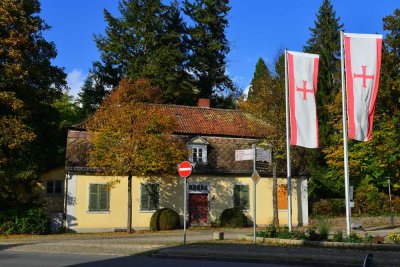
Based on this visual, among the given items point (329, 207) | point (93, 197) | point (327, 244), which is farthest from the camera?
point (329, 207)

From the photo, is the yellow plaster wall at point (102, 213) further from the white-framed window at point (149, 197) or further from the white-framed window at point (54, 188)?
the white-framed window at point (54, 188)

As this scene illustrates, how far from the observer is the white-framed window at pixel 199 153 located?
3250 centimetres

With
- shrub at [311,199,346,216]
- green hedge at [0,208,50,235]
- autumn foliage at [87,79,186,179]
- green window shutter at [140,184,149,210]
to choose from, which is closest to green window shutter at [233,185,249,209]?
green window shutter at [140,184,149,210]

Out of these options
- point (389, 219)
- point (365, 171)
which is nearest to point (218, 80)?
point (365, 171)

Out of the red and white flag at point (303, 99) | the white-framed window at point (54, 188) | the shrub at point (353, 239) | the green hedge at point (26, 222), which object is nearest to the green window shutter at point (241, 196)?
the green hedge at point (26, 222)

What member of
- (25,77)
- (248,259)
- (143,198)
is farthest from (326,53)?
(248,259)

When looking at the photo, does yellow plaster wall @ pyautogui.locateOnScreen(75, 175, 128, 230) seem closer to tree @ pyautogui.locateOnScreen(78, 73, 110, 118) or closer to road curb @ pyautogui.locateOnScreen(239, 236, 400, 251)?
road curb @ pyautogui.locateOnScreen(239, 236, 400, 251)

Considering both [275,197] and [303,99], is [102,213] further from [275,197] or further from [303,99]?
[303,99]

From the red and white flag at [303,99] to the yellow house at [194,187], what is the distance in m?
12.8

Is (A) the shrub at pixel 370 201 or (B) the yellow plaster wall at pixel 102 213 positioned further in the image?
(A) the shrub at pixel 370 201

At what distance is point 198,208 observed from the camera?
106ft

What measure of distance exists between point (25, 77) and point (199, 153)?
11471 mm

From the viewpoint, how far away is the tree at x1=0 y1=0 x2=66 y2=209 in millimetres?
26766

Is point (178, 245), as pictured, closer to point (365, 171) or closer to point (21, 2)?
point (21, 2)
